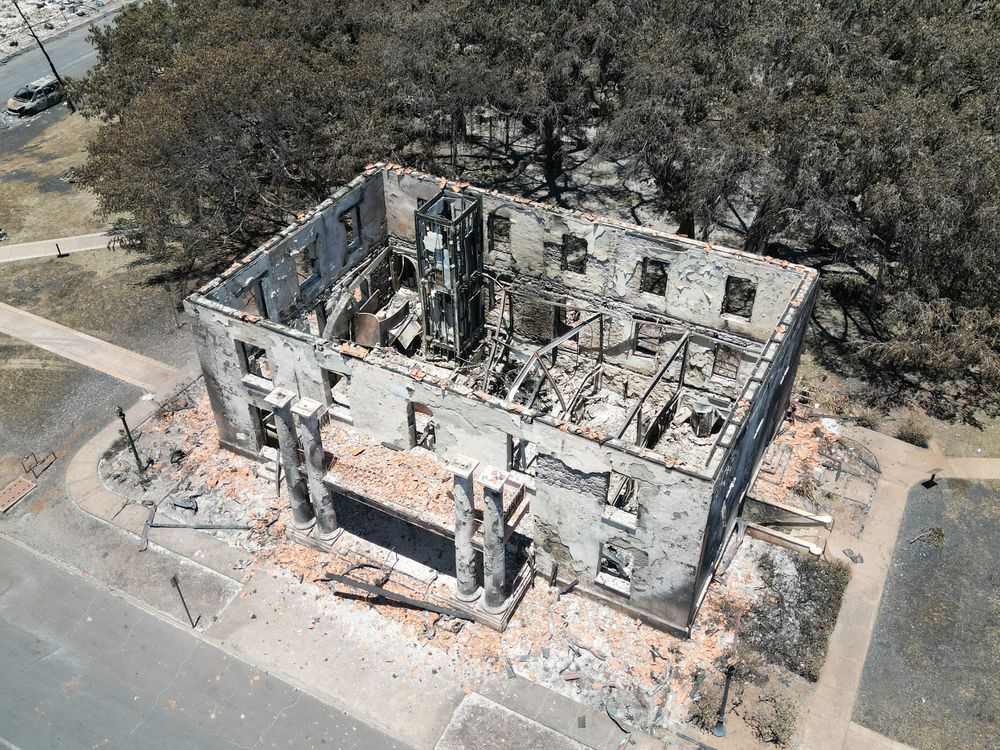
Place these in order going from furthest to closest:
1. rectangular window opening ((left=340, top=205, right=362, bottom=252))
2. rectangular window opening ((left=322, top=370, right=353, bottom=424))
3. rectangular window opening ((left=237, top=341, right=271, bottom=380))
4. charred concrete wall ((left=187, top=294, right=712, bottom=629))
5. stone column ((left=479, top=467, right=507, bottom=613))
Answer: rectangular window opening ((left=340, top=205, right=362, bottom=252)), rectangular window opening ((left=237, top=341, right=271, bottom=380)), rectangular window opening ((left=322, top=370, right=353, bottom=424)), charred concrete wall ((left=187, top=294, right=712, bottom=629)), stone column ((left=479, top=467, right=507, bottom=613))

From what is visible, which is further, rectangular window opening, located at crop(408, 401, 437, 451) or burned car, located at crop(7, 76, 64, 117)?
burned car, located at crop(7, 76, 64, 117)

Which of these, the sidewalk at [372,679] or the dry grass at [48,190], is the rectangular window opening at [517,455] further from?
the dry grass at [48,190]

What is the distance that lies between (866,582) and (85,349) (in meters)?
27.3

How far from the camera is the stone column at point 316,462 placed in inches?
769

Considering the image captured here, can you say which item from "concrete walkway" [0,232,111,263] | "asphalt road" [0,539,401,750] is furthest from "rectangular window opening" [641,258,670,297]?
"concrete walkway" [0,232,111,263]

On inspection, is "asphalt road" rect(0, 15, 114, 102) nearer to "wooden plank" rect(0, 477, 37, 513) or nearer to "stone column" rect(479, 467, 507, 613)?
"wooden plank" rect(0, 477, 37, 513)

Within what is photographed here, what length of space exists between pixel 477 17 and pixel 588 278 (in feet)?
46.2

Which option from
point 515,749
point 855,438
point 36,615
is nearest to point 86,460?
point 36,615

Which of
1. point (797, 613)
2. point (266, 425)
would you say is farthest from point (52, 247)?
point (797, 613)

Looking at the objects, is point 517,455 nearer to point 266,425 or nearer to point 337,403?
point 337,403

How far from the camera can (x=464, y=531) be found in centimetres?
1961

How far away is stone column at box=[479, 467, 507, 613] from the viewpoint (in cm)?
1770

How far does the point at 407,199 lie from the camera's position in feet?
91.0

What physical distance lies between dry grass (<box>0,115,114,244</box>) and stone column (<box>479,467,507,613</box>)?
26.7 meters
